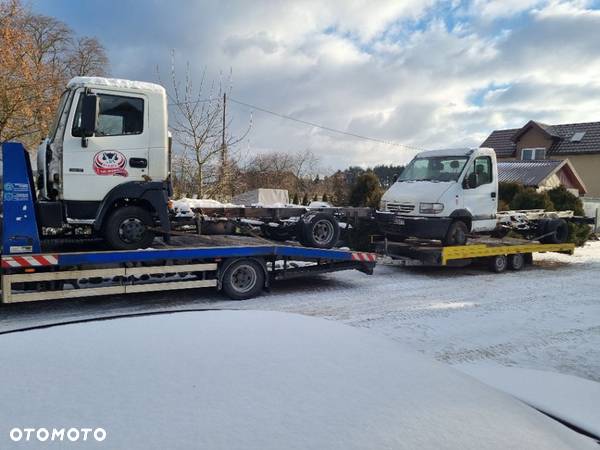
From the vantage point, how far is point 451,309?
7188mm

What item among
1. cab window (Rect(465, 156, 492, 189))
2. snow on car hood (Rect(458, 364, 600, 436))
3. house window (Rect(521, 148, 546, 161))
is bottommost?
snow on car hood (Rect(458, 364, 600, 436))

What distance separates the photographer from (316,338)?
8.47ft

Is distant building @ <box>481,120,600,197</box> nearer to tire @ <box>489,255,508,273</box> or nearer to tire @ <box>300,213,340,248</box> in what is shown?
tire @ <box>489,255,508,273</box>

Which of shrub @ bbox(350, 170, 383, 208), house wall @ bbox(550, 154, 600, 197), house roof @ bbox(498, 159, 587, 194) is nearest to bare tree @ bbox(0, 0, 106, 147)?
shrub @ bbox(350, 170, 383, 208)

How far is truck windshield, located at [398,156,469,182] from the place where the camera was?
10312 millimetres

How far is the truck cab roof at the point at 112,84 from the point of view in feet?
21.1

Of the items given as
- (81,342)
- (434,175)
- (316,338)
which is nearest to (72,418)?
(81,342)

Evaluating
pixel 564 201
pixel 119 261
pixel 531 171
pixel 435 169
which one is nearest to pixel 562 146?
pixel 531 171

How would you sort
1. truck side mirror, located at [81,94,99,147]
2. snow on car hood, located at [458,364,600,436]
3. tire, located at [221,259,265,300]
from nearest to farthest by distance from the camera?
snow on car hood, located at [458,364,600,436], truck side mirror, located at [81,94,99,147], tire, located at [221,259,265,300]

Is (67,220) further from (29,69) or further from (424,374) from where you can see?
(29,69)

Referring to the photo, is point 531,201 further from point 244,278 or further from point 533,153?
point 533,153

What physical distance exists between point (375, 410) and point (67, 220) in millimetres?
5983

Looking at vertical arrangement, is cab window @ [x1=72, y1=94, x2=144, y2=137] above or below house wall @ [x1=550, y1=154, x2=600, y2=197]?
below

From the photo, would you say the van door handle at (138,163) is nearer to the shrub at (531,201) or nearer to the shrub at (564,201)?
→ the shrub at (531,201)
